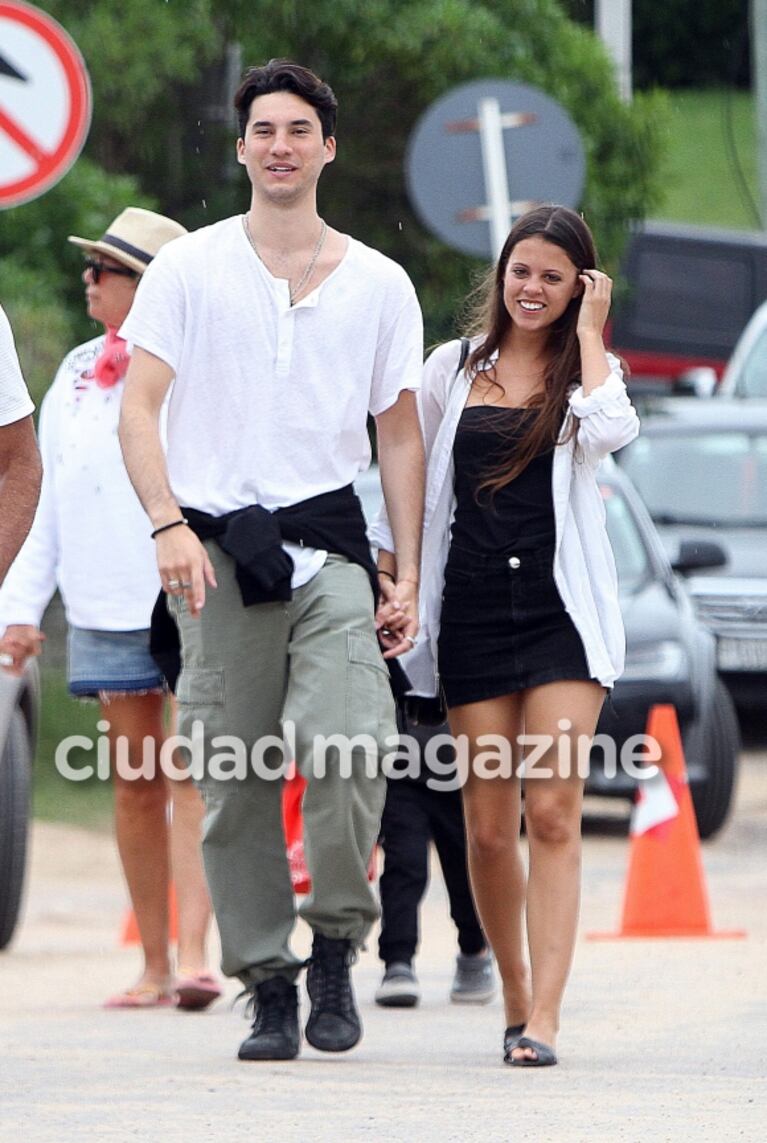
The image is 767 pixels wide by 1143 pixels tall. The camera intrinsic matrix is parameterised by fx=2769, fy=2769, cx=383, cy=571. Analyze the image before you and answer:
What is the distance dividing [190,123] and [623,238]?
10.2 feet

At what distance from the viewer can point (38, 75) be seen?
815 cm

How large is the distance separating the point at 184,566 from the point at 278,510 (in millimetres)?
308

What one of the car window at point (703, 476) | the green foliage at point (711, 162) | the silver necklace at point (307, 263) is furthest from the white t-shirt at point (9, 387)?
the green foliage at point (711, 162)

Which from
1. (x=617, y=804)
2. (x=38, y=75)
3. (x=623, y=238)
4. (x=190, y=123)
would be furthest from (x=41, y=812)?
(x=623, y=238)

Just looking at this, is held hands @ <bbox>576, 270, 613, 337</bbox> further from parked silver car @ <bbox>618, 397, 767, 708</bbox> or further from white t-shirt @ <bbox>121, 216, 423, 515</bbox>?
parked silver car @ <bbox>618, 397, 767, 708</bbox>

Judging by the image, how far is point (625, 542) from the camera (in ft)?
39.2

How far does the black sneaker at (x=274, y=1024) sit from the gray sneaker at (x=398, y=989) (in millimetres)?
1337

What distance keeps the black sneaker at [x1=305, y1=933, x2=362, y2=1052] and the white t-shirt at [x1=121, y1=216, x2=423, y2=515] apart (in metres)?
0.92

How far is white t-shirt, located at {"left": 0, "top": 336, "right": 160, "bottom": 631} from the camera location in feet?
22.2

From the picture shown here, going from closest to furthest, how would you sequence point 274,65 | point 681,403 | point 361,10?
point 274,65 < point 681,403 < point 361,10

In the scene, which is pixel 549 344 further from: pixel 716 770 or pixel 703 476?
pixel 703 476

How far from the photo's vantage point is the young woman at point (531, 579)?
576cm

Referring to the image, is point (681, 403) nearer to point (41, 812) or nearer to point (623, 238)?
point (623, 238)

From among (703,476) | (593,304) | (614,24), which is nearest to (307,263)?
(593,304)
